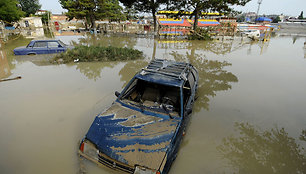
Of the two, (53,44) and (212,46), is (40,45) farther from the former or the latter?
(212,46)

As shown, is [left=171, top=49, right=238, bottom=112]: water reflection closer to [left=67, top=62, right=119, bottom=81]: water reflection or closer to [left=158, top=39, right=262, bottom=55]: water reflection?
[left=158, top=39, right=262, bottom=55]: water reflection

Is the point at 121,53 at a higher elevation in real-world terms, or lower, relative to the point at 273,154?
higher

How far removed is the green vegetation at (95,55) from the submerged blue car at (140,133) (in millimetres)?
8107

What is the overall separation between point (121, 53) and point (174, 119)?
975 centimetres

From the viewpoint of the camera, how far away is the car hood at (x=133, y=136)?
2.86 metres

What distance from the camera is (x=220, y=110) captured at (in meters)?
5.97

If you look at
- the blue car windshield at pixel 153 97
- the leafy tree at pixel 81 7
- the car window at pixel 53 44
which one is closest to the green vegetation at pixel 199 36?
the car window at pixel 53 44

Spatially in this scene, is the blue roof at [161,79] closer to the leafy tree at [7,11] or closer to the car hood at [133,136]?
the car hood at [133,136]

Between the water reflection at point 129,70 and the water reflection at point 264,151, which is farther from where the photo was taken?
the water reflection at point 129,70

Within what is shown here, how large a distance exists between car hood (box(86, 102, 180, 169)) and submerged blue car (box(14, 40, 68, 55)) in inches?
426

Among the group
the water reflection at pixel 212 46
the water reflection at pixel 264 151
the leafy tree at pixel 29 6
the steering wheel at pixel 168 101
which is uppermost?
the leafy tree at pixel 29 6

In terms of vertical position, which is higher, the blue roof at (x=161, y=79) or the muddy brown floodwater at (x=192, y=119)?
the blue roof at (x=161, y=79)

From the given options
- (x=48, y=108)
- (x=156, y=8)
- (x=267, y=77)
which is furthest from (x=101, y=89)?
(x=156, y=8)

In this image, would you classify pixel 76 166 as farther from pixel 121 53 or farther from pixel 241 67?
pixel 241 67
